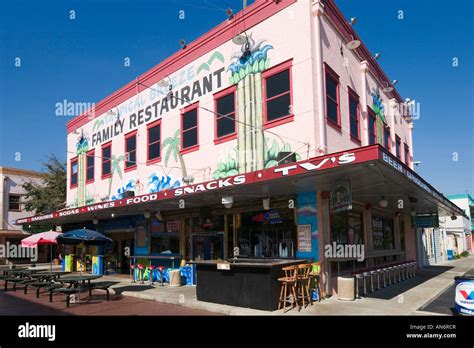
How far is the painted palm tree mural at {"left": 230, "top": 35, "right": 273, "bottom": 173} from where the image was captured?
13.0 m

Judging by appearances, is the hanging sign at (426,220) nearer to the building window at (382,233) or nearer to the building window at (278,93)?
the building window at (382,233)

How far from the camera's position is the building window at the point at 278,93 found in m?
12.4

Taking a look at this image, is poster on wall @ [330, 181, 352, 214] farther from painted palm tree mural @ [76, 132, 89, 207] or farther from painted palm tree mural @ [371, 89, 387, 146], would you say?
painted palm tree mural @ [76, 132, 89, 207]

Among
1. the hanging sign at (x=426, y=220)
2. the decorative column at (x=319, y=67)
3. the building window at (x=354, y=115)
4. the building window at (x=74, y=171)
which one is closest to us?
the decorative column at (x=319, y=67)

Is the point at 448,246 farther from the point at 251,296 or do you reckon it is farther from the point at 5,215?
the point at 5,215

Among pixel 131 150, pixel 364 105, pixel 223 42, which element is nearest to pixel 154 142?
pixel 131 150

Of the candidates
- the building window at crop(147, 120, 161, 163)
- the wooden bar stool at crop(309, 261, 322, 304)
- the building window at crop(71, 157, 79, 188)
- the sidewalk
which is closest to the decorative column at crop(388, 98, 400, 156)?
the sidewalk

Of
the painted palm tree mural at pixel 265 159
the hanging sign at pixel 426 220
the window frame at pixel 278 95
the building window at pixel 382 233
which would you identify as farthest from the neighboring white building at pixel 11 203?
the hanging sign at pixel 426 220

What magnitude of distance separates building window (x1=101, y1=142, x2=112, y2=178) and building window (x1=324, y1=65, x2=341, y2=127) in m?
12.1

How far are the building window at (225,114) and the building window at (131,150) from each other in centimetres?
573

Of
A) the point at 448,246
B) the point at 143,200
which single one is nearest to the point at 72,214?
the point at 143,200

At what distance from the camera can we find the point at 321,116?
1178 centimetres

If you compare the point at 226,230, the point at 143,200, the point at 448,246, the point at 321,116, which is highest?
the point at 321,116
